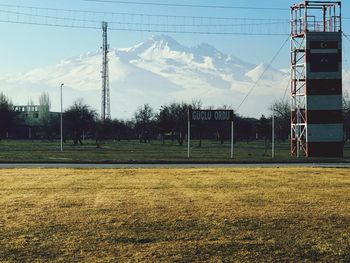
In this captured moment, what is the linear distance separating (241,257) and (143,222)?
292 centimetres

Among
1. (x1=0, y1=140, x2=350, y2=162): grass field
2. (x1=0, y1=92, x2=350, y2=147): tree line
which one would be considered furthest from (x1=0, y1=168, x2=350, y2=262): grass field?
(x1=0, y1=92, x2=350, y2=147): tree line

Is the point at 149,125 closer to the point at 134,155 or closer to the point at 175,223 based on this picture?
the point at 134,155

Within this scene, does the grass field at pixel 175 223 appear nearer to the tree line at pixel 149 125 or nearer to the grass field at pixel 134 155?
the grass field at pixel 134 155

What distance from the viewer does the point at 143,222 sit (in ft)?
32.2

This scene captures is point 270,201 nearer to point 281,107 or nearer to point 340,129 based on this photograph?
point 340,129

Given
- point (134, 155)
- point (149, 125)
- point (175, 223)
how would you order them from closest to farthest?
point (175, 223), point (134, 155), point (149, 125)

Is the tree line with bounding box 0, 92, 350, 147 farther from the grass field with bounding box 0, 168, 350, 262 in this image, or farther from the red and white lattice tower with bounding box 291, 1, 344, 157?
the grass field with bounding box 0, 168, 350, 262

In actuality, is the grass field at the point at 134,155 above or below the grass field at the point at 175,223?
above

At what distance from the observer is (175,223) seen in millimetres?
9695

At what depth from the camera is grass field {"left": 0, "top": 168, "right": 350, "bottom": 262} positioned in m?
7.57

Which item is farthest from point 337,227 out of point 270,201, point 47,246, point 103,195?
point 103,195

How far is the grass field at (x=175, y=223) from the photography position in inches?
298

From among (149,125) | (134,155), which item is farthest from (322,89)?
(149,125)

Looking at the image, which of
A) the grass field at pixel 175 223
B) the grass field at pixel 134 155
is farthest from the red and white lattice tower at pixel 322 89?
the grass field at pixel 175 223
